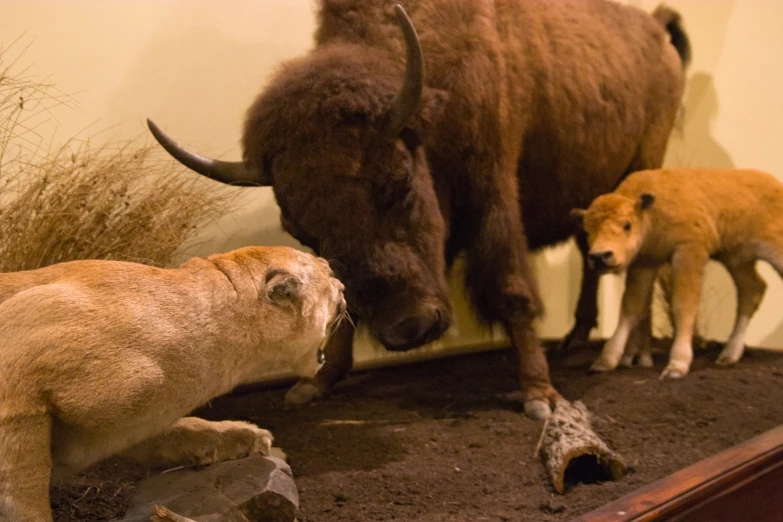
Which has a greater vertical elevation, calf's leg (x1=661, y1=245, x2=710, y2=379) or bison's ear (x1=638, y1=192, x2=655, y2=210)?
bison's ear (x1=638, y1=192, x2=655, y2=210)

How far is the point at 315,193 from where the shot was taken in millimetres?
1993

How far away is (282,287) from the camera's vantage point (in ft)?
4.34

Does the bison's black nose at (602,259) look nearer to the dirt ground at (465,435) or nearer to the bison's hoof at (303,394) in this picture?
Result: the dirt ground at (465,435)

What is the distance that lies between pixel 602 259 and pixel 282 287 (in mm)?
1658

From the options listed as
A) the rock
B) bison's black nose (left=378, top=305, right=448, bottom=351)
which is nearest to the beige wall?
bison's black nose (left=378, top=305, right=448, bottom=351)

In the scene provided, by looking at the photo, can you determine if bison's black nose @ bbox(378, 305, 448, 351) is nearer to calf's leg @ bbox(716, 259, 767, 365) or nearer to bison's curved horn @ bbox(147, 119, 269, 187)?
bison's curved horn @ bbox(147, 119, 269, 187)

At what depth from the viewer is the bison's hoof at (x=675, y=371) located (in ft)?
8.83

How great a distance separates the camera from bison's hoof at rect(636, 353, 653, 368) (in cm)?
296

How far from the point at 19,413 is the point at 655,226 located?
2425 mm

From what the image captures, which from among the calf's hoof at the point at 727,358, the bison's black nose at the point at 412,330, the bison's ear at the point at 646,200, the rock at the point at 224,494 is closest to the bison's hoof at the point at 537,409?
the bison's black nose at the point at 412,330

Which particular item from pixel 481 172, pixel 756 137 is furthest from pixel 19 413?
pixel 756 137

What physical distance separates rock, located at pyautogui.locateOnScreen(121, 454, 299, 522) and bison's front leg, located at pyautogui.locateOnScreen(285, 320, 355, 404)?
Result: 3.55 feet

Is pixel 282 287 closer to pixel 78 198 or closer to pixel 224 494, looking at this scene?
pixel 224 494

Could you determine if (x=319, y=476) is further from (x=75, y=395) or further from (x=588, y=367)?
(x=588, y=367)
